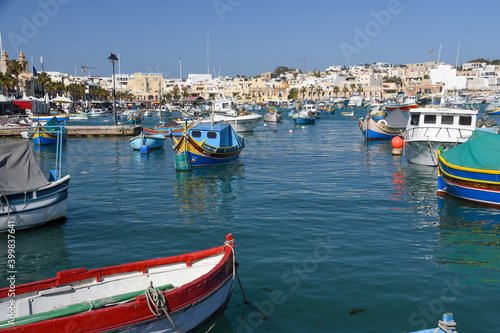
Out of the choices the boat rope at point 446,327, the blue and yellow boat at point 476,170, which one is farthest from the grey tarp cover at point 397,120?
the boat rope at point 446,327

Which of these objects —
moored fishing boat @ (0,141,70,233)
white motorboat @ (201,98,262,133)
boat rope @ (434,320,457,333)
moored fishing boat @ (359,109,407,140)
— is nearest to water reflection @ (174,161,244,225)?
moored fishing boat @ (0,141,70,233)

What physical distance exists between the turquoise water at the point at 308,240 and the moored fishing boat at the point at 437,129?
1.40m

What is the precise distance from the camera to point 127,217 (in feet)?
57.4

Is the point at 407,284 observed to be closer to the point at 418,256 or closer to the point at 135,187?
the point at 418,256

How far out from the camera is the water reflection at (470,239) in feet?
39.9

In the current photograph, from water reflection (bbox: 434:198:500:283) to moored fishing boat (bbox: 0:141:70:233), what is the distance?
13.0 metres

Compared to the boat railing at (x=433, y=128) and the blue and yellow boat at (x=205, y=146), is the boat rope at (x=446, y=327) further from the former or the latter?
the blue and yellow boat at (x=205, y=146)

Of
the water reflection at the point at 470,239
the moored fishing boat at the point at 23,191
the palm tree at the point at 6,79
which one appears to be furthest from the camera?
the palm tree at the point at 6,79

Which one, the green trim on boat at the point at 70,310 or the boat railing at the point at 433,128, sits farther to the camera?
the boat railing at the point at 433,128

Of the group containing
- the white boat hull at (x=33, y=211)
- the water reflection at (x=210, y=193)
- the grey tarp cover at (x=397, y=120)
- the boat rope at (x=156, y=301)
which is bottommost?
the water reflection at (x=210, y=193)

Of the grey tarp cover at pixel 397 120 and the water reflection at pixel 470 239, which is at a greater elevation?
the grey tarp cover at pixel 397 120

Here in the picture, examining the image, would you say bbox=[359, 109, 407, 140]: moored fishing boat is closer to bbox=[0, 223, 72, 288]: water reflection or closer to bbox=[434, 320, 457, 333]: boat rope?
bbox=[0, 223, 72, 288]: water reflection

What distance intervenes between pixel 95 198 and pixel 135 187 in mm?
2996

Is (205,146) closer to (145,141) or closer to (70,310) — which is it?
(145,141)
